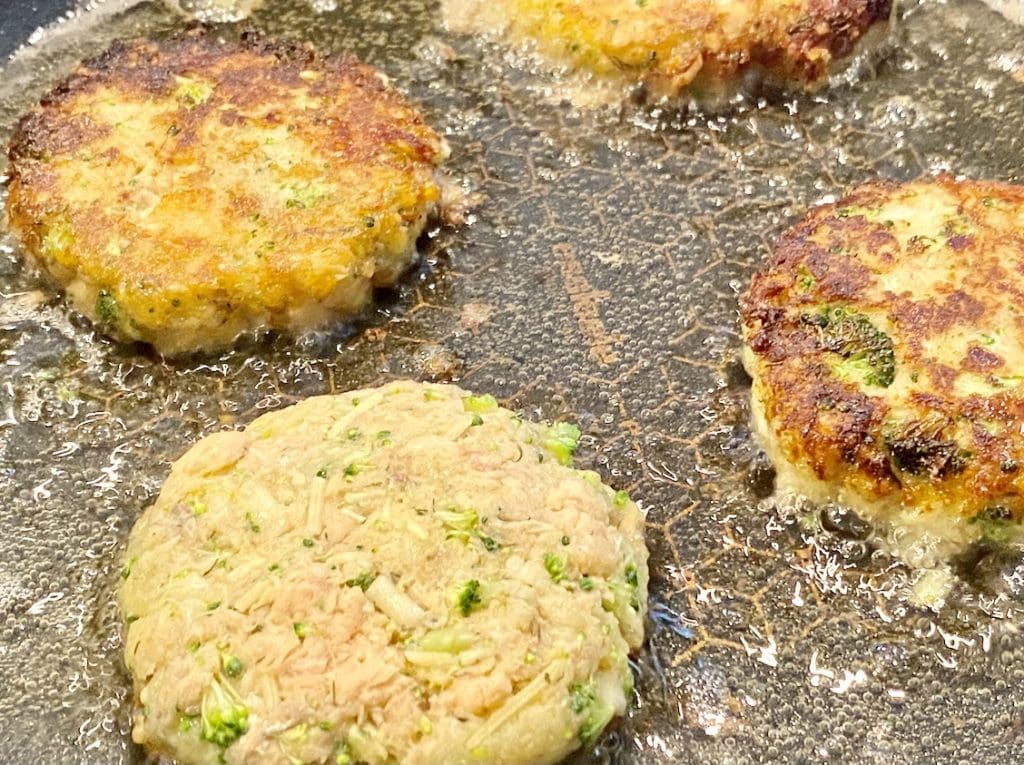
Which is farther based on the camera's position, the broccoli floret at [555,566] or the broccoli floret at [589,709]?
the broccoli floret at [555,566]

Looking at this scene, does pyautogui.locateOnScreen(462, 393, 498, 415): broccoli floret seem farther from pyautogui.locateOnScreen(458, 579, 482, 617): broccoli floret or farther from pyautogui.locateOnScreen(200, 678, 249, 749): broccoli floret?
pyautogui.locateOnScreen(200, 678, 249, 749): broccoli floret

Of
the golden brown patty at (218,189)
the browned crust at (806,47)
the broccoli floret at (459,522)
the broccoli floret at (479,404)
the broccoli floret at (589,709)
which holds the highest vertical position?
the browned crust at (806,47)

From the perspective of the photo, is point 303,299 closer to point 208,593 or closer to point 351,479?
point 351,479

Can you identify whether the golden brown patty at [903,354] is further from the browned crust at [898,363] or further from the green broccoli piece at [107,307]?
the green broccoli piece at [107,307]

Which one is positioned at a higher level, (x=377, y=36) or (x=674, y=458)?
(x=377, y=36)

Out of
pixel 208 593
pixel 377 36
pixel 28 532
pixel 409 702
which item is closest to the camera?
pixel 409 702

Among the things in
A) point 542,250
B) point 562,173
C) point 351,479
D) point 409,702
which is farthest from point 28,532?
point 562,173

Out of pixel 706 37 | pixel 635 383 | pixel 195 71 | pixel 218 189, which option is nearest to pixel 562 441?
pixel 635 383

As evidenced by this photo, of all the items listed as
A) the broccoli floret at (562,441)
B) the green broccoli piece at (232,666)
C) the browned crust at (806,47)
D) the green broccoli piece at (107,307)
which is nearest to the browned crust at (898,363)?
the broccoli floret at (562,441)
